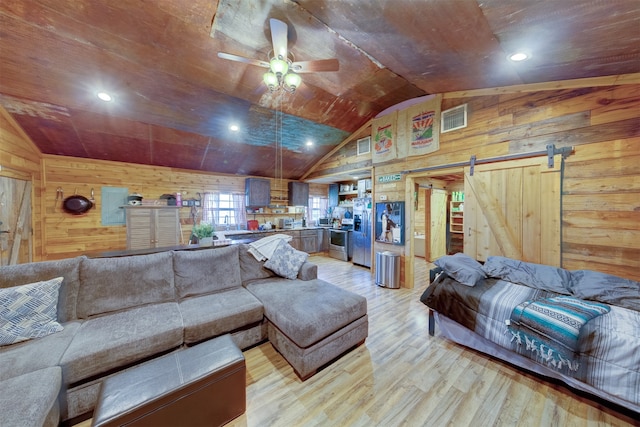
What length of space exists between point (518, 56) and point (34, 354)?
185 inches

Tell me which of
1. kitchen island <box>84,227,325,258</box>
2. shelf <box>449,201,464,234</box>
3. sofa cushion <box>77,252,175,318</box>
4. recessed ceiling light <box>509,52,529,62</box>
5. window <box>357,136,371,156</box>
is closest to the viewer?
sofa cushion <box>77,252,175,318</box>

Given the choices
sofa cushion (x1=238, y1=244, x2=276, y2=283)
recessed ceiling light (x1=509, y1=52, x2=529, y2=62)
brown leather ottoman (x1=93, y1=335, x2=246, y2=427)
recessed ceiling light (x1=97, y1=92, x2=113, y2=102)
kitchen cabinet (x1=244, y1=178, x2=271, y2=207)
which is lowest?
brown leather ottoman (x1=93, y1=335, x2=246, y2=427)

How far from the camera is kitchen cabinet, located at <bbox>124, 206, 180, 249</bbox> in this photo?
4.57 m

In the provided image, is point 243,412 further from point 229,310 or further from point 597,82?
point 597,82

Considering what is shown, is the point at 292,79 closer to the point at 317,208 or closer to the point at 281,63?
the point at 281,63

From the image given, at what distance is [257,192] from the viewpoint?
6277 millimetres

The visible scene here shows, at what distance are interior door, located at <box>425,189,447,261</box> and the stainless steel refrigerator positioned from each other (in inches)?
78.6

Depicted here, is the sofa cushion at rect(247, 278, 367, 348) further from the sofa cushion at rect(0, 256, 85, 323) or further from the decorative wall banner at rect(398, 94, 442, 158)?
the decorative wall banner at rect(398, 94, 442, 158)

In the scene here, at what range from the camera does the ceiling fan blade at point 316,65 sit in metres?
2.26

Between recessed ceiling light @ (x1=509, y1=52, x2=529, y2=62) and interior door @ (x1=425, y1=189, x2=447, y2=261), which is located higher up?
recessed ceiling light @ (x1=509, y1=52, x2=529, y2=62)

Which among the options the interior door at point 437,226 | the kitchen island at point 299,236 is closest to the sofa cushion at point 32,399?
the kitchen island at point 299,236

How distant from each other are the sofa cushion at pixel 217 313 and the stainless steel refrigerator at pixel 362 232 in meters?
3.49

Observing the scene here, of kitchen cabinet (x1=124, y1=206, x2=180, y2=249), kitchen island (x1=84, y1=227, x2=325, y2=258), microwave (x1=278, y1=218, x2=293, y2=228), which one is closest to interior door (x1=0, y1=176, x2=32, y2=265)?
kitchen cabinet (x1=124, y1=206, x2=180, y2=249)

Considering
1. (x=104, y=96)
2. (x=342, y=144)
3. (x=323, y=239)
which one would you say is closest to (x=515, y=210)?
(x=342, y=144)
